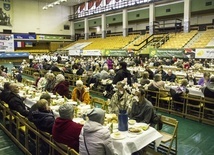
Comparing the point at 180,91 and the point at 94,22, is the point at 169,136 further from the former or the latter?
the point at 94,22

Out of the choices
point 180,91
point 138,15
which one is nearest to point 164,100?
point 180,91

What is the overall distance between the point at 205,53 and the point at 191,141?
10604 millimetres

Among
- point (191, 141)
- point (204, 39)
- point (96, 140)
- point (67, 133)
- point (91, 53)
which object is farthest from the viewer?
point (91, 53)

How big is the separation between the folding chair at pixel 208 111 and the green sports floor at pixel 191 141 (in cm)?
14

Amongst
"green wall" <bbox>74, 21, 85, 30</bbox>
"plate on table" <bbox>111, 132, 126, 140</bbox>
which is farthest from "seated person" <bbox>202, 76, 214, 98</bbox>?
"green wall" <bbox>74, 21, 85, 30</bbox>

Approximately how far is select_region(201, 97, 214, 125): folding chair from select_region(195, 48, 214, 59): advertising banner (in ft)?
29.0

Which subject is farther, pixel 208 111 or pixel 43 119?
pixel 208 111

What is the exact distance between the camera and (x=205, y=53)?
44.9ft

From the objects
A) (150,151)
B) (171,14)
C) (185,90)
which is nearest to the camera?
(150,151)

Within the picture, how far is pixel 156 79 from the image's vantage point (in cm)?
672

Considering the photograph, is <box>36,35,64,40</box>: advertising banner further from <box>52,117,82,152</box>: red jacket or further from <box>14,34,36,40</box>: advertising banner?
<box>52,117,82,152</box>: red jacket

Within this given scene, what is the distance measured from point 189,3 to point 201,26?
8.19ft

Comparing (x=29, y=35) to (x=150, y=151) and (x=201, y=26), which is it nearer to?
(x=201, y=26)

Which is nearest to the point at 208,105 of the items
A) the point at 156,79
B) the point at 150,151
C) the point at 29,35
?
the point at 156,79
